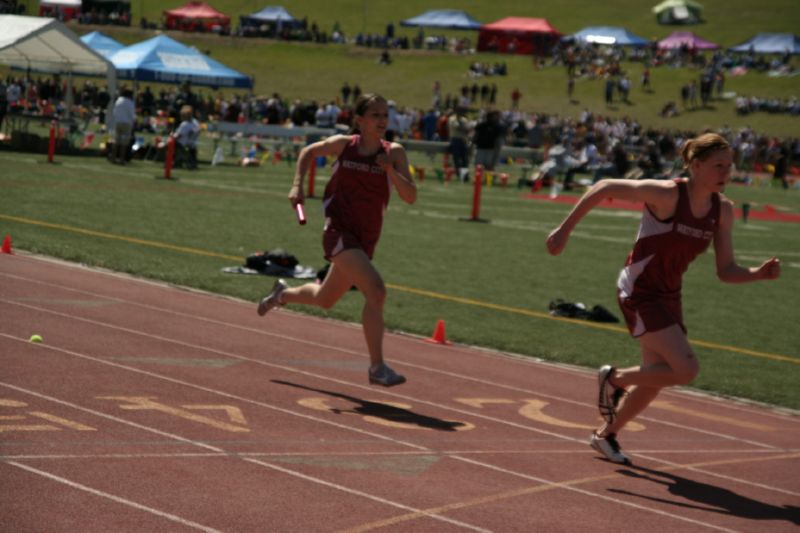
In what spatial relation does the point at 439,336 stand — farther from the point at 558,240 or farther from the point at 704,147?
the point at 704,147

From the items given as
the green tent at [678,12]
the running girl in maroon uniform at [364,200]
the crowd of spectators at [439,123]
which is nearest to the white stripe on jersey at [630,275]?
the running girl in maroon uniform at [364,200]

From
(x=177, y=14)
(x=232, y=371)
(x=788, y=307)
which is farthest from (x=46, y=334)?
(x=177, y=14)

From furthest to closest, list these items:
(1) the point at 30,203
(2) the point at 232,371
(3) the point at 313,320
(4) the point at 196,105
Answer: (4) the point at 196,105
(1) the point at 30,203
(3) the point at 313,320
(2) the point at 232,371

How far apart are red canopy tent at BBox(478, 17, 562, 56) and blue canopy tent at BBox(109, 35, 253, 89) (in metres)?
42.7

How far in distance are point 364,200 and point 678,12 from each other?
91423 mm

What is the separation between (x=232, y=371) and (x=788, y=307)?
32.4ft

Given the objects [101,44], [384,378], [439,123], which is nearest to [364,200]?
[384,378]

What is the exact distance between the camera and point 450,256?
2003cm

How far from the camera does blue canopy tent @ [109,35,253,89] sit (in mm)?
40312

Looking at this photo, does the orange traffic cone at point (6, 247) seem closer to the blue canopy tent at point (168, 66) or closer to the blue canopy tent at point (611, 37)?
the blue canopy tent at point (168, 66)

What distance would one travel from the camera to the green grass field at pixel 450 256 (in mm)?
13350

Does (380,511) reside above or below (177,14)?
below

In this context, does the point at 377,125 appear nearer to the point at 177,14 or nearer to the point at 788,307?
the point at 788,307

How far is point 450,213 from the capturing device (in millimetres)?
28109
